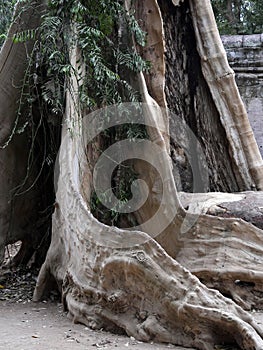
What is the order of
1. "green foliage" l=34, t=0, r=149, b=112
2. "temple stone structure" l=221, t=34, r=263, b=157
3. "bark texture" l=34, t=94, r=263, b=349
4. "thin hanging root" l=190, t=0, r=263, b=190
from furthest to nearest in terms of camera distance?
1. "temple stone structure" l=221, t=34, r=263, b=157
2. "thin hanging root" l=190, t=0, r=263, b=190
3. "green foliage" l=34, t=0, r=149, b=112
4. "bark texture" l=34, t=94, r=263, b=349

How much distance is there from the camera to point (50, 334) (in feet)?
8.43

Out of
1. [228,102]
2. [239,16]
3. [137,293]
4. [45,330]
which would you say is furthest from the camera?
[239,16]

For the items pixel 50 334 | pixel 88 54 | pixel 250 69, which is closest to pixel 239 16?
pixel 250 69

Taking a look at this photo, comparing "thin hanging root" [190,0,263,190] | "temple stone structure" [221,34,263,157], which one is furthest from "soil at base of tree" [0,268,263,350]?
"temple stone structure" [221,34,263,157]

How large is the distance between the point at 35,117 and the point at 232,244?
1.64m

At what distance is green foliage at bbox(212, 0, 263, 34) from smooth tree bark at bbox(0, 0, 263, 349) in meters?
3.19

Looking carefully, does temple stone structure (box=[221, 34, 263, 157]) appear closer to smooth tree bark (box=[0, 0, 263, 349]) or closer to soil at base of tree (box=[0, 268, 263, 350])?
smooth tree bark (box=[0, 0, 263, 349])

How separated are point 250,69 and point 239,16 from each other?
2645mm

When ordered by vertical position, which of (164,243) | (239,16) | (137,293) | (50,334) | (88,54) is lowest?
(50,334)

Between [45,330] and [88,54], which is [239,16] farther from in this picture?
[45,330]

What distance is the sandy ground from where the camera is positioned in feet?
7.69

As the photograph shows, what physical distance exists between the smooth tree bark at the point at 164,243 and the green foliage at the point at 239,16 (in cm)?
319

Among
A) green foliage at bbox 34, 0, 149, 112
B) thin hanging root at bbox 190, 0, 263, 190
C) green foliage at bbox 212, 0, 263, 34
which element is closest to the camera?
green foliage at bbox 34, 0, 149, 112

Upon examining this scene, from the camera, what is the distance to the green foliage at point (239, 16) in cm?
779
